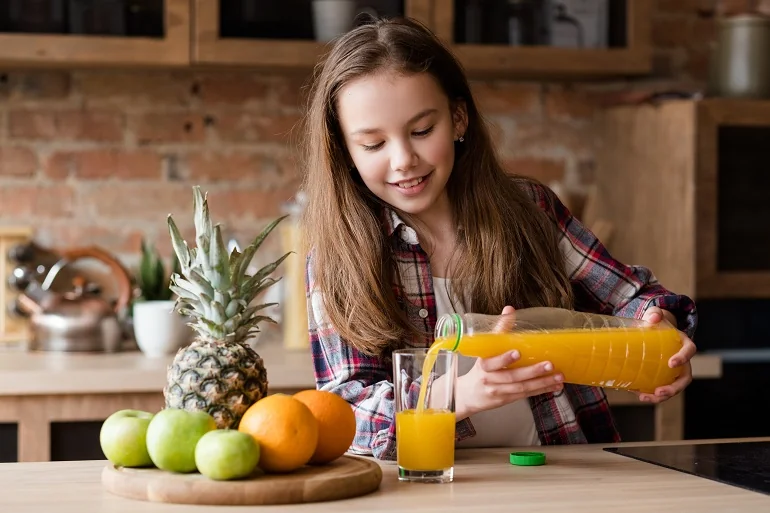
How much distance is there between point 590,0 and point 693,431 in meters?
1.11

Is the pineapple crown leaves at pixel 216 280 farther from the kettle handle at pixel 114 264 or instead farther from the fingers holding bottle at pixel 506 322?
the kettle handle at pixel 114 264

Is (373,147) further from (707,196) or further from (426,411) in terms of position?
(707,196)

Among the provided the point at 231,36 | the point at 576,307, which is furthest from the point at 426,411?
the point at 231,36

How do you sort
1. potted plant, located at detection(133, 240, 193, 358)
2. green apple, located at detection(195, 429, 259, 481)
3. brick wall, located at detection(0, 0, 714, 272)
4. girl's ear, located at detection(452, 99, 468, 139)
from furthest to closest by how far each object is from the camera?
brick wall, located at detection(0, 0, 714, 272) < potted plant, located at detection(133, 240, 193, 358) < girl's ear, located at detection(452, 99, 468, 139) < green apple, located at detection(195, 429, 259, 481)

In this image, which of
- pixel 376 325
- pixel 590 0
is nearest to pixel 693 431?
pixel 590 0

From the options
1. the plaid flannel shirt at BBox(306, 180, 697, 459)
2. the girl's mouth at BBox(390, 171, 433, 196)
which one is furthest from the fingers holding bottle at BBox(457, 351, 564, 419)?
the girl's mouth at BBox(390, 171, 433, 196)

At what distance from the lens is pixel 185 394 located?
4.43 feet

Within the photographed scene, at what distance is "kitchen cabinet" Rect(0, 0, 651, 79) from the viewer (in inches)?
104

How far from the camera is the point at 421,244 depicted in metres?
1.83

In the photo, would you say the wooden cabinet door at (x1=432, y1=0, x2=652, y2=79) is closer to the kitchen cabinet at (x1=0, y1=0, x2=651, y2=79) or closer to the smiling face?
the kitchen cabinet at (x1=0, y1=0, x2=651, y2=79)

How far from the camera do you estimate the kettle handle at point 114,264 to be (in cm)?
277

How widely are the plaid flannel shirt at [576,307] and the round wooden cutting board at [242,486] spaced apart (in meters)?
0.25

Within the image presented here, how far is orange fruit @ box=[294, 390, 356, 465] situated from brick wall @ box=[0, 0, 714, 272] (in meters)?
1.70

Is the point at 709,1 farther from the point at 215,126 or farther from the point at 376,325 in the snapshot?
the point at 376,325
